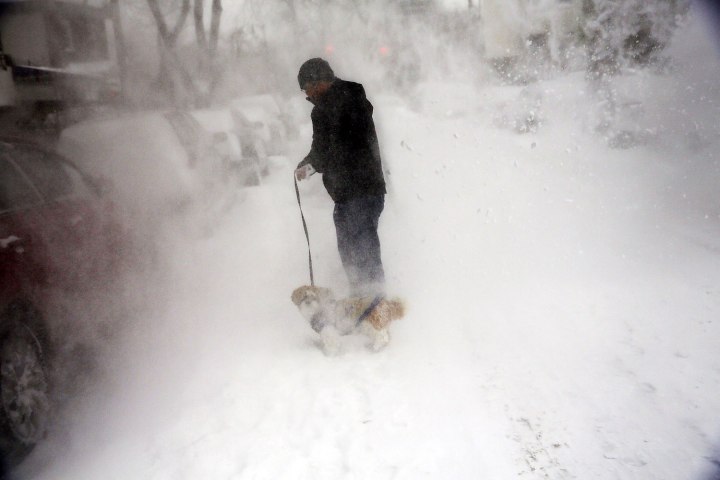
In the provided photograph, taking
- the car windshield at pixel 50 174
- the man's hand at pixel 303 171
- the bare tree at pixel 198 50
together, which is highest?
the bare tree at pixel 198 50

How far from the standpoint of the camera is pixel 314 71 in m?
3.64

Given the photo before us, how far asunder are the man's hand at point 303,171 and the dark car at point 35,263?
148 cm

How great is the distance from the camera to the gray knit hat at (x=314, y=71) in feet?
11.9

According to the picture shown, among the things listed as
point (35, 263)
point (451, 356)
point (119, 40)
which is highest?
point (119, 40)

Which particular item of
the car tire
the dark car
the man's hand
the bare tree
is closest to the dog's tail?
the man's hand

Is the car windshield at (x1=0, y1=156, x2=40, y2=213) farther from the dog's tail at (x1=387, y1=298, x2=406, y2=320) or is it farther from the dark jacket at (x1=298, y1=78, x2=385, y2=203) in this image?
the dog's tail at (x1=387, y1=298, x2=406, y2=320)

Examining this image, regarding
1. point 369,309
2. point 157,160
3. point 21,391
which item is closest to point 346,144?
point 369,309

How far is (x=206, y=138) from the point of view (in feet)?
24.8

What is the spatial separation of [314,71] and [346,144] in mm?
586

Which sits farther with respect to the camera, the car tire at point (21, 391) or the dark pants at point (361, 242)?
the dark pants at point (361, 242)

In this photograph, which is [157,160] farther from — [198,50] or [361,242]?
[198,50]

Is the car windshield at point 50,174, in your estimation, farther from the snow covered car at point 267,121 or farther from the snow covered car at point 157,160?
the snow covered car at point 267,121

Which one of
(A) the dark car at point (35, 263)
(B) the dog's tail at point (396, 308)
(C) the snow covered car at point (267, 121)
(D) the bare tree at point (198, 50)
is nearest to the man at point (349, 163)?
(B) the dog's tail at point (396, 308)

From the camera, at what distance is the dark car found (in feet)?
8.10
